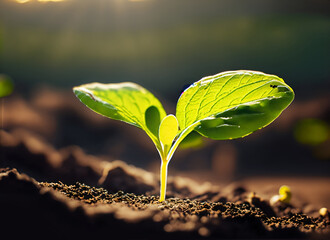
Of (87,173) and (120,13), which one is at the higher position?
(120,13)

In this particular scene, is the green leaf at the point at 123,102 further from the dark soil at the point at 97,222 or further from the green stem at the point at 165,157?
the dark soil at the point at 97,222

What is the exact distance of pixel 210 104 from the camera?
30.9 inches

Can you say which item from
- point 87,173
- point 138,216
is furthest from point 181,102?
point 87,173

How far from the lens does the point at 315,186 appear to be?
122 cm

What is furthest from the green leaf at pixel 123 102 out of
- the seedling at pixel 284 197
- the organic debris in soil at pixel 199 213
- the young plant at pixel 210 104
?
the seedling at pixel 284 197

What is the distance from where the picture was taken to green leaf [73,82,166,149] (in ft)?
2.40

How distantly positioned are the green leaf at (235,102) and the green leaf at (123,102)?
0.09 metres

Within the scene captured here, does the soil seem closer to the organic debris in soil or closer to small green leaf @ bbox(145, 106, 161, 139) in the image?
the organic debris in soil

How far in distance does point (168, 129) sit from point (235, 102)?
19 centimetres

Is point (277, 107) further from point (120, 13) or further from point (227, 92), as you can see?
point (120, 13)

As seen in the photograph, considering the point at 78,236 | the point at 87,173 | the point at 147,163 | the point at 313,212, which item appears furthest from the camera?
the point at 147,163

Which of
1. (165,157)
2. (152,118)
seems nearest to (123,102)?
(152,118)

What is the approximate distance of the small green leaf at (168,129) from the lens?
75 cm

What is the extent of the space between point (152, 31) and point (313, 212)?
122cm
